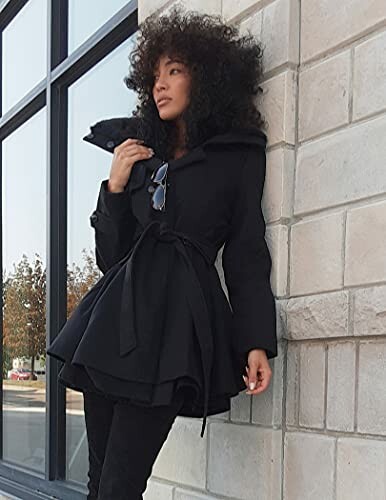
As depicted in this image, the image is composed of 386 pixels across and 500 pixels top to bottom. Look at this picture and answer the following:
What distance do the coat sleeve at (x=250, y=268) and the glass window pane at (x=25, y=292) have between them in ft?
7.50

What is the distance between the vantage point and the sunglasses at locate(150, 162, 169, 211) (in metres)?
2.29

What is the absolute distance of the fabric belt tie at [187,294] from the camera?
82.1 inches

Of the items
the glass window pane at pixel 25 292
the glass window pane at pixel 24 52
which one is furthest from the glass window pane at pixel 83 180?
the glass window pane at pixel 24 52

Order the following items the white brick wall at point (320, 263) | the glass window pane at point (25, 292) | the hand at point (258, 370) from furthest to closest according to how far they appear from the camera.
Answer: the glass window pane at point (25, 292), the hand at point (258, 370), the white brick wall at point (320, 263)

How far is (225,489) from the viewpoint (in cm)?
241

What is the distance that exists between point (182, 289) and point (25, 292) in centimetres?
275

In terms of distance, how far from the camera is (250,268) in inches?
89.0

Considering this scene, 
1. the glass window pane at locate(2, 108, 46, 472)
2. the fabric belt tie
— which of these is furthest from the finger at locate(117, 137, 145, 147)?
the glass window pane at locate(2, 108, 46, 472)

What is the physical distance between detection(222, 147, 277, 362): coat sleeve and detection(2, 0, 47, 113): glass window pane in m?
2.56

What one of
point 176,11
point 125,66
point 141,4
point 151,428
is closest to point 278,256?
point 151,428

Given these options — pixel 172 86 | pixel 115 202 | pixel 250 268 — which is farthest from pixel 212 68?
pixel 250 268

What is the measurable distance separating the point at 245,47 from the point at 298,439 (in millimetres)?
1123

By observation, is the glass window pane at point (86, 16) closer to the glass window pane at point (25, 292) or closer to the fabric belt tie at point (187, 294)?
the glass window pane at point (25, 292)

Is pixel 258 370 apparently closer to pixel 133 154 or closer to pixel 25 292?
pixel 133 154
